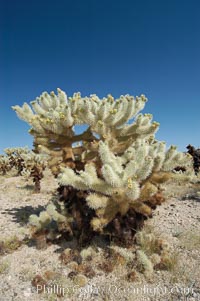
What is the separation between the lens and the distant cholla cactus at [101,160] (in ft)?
14.1

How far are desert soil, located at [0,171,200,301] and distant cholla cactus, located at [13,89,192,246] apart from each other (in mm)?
605

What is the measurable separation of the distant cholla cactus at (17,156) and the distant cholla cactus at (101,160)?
1003 centimetres

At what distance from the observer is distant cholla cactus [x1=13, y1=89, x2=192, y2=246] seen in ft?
14.1

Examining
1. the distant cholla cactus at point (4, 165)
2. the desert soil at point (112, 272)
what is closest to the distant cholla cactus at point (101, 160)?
the desert soil at point (112, 272)

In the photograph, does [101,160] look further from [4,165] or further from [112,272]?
[4,165]

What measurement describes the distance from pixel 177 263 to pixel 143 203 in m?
1.05

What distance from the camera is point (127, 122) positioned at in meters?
5.24

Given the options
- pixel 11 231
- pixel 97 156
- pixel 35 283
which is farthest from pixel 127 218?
pixel 11 231

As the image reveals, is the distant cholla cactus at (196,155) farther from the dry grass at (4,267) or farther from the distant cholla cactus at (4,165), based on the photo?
the distant cholla cactus at (4,165)

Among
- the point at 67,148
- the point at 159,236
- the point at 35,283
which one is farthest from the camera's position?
the point at 67,148

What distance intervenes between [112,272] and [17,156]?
1246cm

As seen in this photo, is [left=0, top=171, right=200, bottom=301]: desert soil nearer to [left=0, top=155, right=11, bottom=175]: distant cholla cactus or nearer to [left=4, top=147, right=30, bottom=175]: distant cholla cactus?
[left=4, top=147, right=30, bottom=175]: distant cholla cactus

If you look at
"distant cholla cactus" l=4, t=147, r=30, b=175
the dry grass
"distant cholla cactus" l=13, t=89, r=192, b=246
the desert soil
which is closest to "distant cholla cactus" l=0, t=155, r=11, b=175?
"distant cholla cactus" l=4, t=147, r=30, b=175

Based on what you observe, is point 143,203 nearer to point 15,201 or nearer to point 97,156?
point 97,156
